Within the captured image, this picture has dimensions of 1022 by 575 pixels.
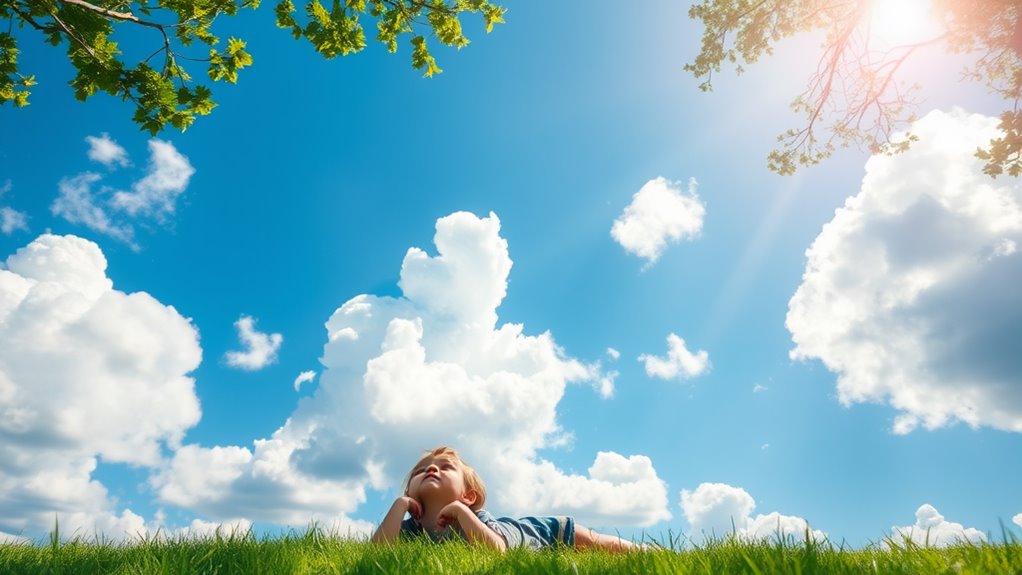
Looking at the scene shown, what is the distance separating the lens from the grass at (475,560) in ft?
9.14

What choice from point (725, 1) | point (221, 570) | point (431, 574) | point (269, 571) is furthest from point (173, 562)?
point (725, 1)

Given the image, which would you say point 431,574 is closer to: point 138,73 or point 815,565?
point 815,565

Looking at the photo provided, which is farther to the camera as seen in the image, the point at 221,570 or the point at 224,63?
the point at 224,63

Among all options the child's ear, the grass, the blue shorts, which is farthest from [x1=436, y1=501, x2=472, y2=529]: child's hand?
the grass

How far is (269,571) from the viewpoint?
10.9 feet

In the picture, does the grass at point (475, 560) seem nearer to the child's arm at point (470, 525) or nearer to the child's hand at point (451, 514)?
the child's arm at point (470, 525)

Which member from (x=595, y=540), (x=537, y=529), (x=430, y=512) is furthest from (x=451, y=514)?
(x=595, y=540)

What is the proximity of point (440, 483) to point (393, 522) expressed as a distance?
0.63 metres

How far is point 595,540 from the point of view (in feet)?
18.7

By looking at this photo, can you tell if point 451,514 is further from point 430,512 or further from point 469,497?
point 469,497

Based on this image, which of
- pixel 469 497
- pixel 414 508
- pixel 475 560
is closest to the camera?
pixel 475 560

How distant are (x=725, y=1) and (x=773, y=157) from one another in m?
4.00

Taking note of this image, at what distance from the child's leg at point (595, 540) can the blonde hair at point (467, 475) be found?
104 centimetres

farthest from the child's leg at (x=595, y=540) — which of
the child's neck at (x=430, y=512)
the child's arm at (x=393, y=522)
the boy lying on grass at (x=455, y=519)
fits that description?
the child's arm at (x=393, y=522)
